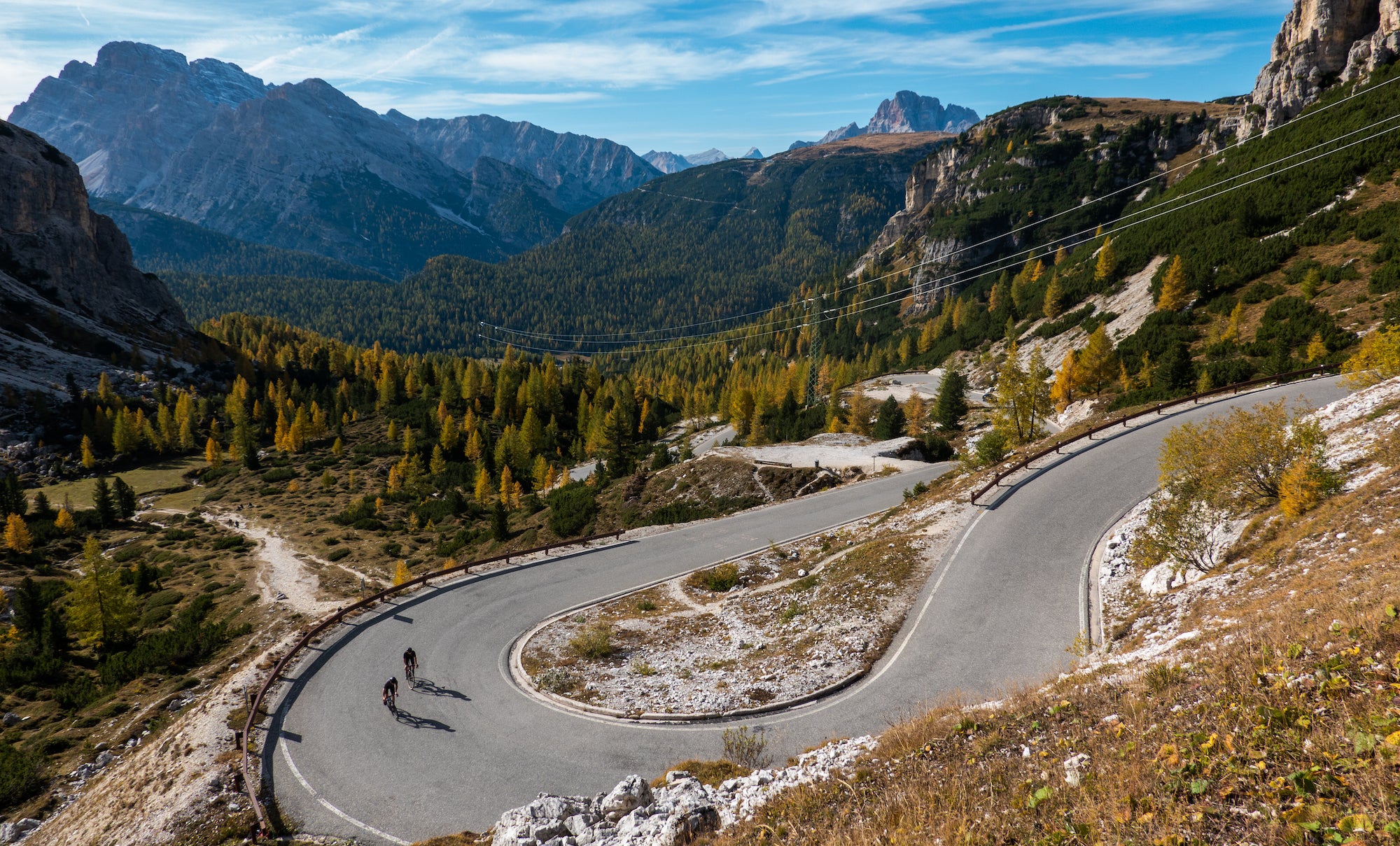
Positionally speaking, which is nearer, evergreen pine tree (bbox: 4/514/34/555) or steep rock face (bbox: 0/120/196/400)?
evergreen pine tree (bbox: 4/514/34/555)

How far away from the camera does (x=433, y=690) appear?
21656 mm

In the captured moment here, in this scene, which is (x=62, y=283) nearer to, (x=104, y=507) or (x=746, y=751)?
(x=104, y=507)

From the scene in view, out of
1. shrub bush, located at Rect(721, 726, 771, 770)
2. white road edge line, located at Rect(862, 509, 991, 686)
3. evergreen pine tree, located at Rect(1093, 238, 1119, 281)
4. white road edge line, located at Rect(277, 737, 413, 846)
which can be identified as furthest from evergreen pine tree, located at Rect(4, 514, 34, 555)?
evergreen pine tree, located at Rect(1093, 238, 1119, 281)

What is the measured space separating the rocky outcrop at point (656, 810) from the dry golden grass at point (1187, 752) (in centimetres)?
101

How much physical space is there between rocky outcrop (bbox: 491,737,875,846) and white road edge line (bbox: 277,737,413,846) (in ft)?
15.7

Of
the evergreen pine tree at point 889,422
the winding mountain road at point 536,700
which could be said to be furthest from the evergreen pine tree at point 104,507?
the evergreen pine tree at point 889,422

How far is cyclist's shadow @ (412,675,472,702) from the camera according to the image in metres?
21.2

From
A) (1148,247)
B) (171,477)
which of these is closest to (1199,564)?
(1148,247)

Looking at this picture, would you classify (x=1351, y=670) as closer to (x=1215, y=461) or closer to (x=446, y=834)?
(x=1215, y=461)

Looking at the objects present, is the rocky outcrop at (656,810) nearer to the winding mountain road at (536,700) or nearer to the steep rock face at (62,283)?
the winding mountain road at (536,700)

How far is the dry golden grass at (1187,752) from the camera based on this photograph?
19.4ft

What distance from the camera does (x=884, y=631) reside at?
2173 cm

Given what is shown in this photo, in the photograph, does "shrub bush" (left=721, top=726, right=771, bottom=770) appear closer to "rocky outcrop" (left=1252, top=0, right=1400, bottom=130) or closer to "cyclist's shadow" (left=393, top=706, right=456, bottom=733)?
"cyclist's shadow" (left=393, top=706, right=456, bottom=733)

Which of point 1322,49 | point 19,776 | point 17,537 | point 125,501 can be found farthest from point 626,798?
point 1322,49
